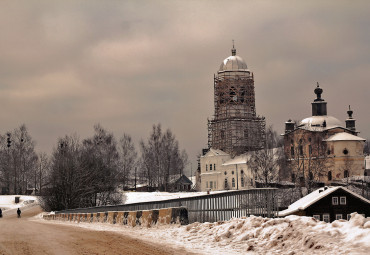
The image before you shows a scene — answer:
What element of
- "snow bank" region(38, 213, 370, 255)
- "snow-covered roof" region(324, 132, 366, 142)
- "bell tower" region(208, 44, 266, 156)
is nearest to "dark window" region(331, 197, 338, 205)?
"snow-covered roof" region(324, 132, 366, 142)

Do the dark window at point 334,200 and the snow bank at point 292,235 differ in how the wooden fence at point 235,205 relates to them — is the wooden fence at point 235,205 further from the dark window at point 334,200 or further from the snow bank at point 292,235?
the dark window at point 334,200

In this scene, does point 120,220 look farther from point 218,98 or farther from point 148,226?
point 218,98

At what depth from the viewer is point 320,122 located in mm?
97750

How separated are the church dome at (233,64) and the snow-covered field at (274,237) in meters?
104

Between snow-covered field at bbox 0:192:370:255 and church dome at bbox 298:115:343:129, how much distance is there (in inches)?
3347

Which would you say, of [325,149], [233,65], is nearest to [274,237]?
[325,149]

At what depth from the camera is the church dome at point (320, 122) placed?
9656 centimetres

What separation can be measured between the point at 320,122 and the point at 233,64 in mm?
26993

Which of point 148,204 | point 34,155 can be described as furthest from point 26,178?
point 148,204

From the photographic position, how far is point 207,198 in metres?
16.3

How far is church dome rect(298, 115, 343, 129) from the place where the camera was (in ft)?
317

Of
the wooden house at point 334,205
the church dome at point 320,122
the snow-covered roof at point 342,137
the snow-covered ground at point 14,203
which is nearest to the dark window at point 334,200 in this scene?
the wooden house at point 334,205

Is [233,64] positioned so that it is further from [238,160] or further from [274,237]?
[274,237]

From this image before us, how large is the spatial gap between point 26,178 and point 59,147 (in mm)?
46187
